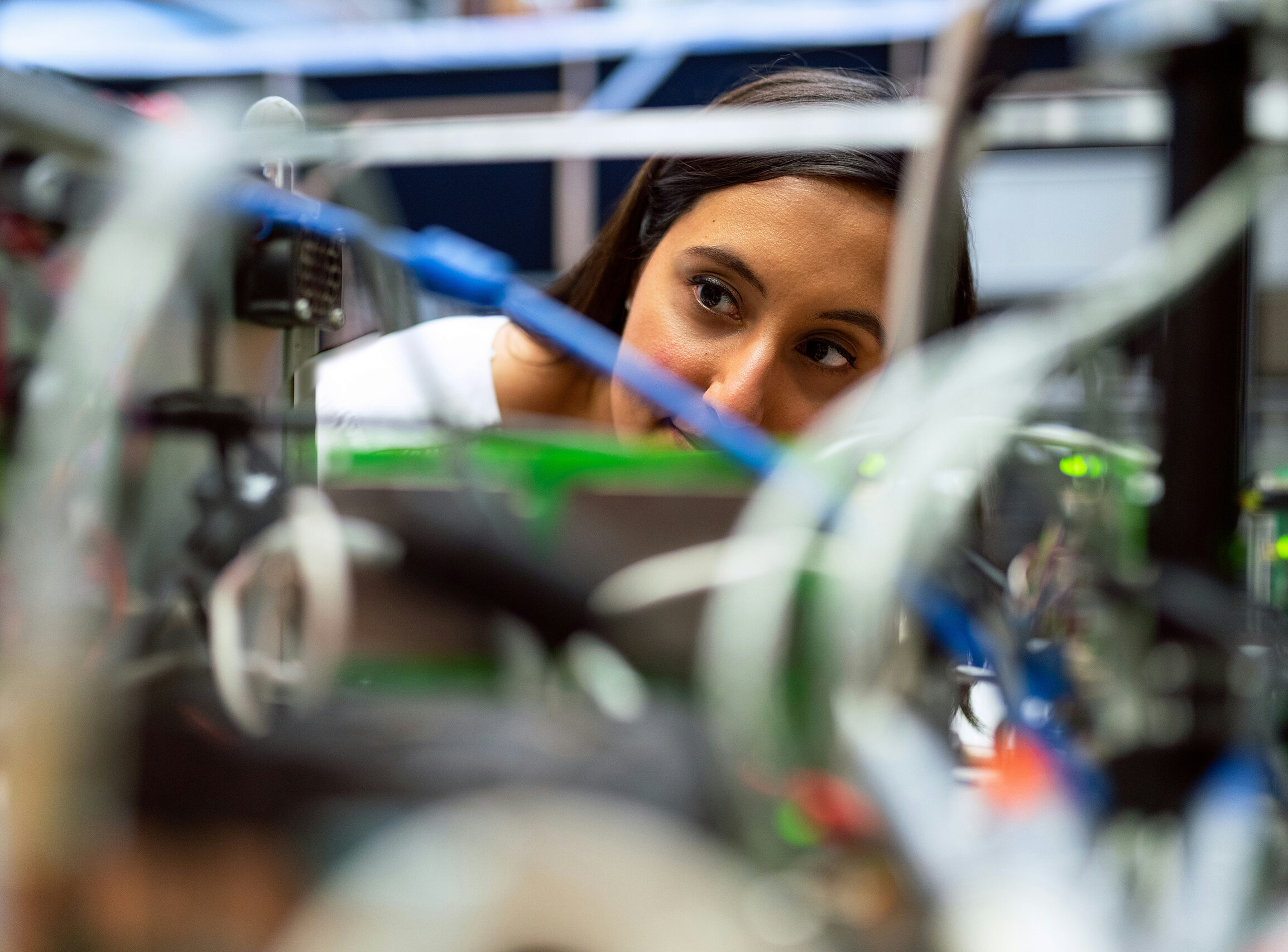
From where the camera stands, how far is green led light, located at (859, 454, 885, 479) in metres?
0.24

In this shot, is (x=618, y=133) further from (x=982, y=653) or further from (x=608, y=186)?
(x=608, y=186)

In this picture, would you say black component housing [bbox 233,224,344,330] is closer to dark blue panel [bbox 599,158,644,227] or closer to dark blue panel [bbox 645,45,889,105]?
dark blue panel [bbox 645,45,889,105]

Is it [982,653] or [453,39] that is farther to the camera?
[453,39]

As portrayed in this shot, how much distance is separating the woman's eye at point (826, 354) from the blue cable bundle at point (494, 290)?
0.23 metres

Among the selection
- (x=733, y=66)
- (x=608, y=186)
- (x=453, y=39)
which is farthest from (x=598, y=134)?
(x=453, y=39)

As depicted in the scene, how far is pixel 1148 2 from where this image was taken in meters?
0.20

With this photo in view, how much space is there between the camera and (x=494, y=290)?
12.4 inches

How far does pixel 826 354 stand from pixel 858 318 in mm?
30

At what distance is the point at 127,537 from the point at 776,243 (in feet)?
1.38

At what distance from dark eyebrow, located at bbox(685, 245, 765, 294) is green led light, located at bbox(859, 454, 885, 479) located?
0.35m

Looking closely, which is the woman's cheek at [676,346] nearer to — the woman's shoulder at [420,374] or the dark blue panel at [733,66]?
the woman's shoulder at [420,374]

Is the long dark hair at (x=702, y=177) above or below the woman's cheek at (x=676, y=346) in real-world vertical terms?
above

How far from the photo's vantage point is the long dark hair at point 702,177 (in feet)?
1.92

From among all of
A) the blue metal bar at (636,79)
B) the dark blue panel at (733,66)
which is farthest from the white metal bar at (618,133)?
the blue metal bar at (636,79)
